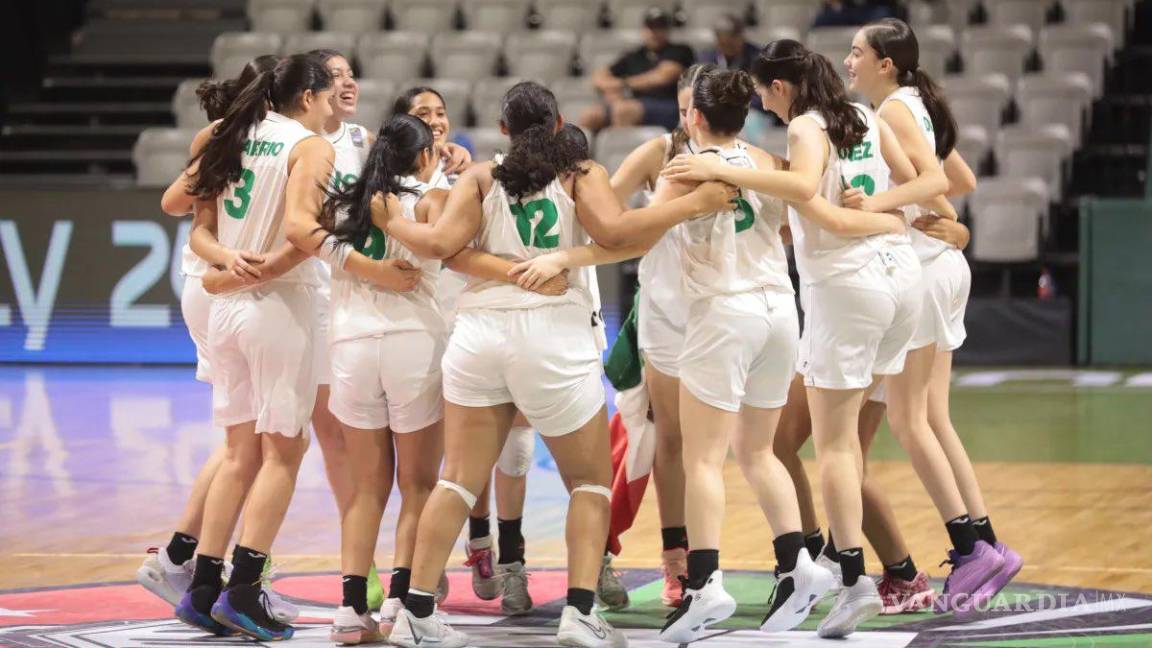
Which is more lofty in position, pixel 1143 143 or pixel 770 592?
pixel 1143 143

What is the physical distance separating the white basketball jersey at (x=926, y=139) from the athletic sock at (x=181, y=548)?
2.78 m

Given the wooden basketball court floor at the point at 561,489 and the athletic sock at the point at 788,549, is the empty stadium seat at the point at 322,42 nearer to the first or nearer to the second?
the wooden basketball court floor at the point at 561,489

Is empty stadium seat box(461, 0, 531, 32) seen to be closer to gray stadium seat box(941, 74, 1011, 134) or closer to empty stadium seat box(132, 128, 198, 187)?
empty stadium seat box(132, 128, 198, 187)

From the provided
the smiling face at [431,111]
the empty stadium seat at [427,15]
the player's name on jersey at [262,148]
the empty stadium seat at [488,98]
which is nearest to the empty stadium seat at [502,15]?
the empty stadium seat at [427,15]

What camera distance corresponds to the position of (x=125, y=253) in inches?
552

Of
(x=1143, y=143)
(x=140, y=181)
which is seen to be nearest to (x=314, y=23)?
(x=140, y=181)

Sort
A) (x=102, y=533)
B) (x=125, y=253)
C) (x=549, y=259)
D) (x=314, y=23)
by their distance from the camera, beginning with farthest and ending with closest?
(x=314, y=23) → (x=125, y=253) → (x=102, y=533) → (x=549, y=259)

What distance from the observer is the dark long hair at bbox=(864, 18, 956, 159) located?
19.4ft

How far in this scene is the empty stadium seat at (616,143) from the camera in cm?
1336

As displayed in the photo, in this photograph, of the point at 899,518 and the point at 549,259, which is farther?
the point at 899,518

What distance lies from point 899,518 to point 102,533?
3.57 m

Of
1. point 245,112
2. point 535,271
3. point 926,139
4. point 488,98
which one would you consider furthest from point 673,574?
point 488,98

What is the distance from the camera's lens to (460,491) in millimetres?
5207

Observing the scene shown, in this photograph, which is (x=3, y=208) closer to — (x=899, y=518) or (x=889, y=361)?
(x=899, y=518)
